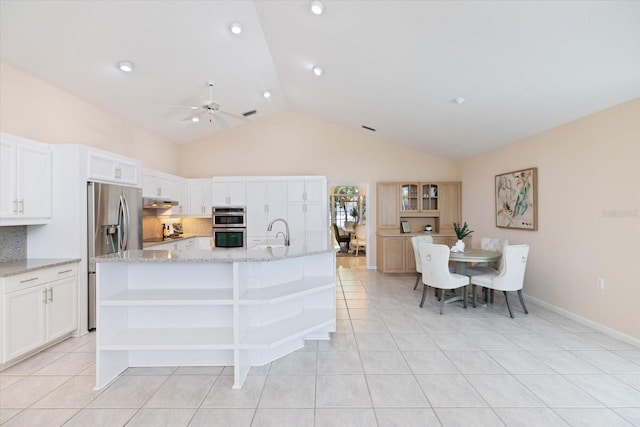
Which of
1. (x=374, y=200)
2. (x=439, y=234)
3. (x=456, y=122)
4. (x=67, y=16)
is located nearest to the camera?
(x=67, y=16)

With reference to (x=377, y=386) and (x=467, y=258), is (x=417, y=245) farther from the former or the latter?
(x=377, y=386)

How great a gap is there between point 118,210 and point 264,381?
9.24ft

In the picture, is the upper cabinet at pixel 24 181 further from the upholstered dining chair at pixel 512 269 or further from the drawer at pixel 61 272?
the upholstered dining chair at pixel 512 269

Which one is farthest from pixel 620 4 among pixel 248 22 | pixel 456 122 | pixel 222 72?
pixel 222 72

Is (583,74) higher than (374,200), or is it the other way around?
(583,74)

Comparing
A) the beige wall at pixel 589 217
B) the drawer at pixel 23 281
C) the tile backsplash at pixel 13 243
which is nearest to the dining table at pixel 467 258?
the beige wall at pixel 589 217

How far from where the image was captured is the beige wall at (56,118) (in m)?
3.05

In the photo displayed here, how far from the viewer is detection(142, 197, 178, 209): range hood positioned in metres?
4.71

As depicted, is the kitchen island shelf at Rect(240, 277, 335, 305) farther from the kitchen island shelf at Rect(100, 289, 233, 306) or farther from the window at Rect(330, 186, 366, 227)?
the window at Rect(330, 186, 366, 227)

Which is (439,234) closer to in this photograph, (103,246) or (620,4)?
(620,4)

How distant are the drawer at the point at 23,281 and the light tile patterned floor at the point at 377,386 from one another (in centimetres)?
69

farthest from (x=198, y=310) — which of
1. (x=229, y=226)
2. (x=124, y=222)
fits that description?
(x=229, y=226)

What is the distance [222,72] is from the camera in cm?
421

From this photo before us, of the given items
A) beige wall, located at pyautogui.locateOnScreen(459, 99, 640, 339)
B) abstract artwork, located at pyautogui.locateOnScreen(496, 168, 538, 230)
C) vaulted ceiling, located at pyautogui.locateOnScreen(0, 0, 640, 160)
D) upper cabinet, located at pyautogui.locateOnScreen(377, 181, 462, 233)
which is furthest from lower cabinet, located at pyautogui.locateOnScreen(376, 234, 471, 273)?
vaulted ceiling, located at pyautogui.locateOnScreen(0, 0, 640, 160)
